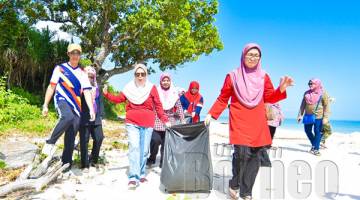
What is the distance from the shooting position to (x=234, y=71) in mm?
4980

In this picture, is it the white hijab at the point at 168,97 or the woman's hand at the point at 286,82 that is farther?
the white hijab at the point at 168,97

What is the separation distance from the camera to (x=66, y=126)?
218 inches

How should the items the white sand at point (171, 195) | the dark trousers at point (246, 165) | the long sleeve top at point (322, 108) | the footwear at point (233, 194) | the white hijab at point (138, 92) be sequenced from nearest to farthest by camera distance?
the dark trousers at point (246, 165) < the footwear at point (233, 194) < the white sand at point (171, 195) < the white hijab at point (138, 92) < the long sleeve top at point (322, 108)

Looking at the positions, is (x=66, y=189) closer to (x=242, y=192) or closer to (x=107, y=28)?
(x=242, y=192)

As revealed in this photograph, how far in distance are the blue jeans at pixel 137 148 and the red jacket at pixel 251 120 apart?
149 cm

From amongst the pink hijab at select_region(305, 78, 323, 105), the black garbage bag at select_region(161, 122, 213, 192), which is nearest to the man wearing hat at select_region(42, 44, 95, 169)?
the black garbage bag at select_region(161, 122, 213, 192)

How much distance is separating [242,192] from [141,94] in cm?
201

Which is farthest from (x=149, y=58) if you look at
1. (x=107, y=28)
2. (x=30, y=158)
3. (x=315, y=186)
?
(x=315, y=186)

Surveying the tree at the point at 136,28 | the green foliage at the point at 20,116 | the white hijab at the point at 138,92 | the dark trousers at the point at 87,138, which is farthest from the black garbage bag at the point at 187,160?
the tree at the point at 136,28

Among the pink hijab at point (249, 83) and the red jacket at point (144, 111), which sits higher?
the pink hijab at point (249, 83)

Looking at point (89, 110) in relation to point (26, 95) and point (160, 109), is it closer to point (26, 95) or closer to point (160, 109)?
point (160, 109)

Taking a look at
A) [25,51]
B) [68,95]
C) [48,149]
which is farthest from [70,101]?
[25,51]

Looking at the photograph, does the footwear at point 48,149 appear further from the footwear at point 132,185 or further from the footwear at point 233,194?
the footwear at point 233,194

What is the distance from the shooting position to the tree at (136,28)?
17453mm
